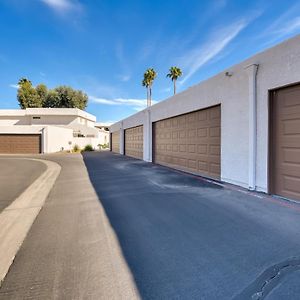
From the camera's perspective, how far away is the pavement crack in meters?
2.46

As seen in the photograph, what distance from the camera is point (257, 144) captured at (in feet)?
23.0

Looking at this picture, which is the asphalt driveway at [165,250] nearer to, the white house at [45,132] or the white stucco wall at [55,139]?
the white stucco wall at [55,139]

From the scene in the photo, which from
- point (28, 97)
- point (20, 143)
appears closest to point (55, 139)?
point (20, 143)

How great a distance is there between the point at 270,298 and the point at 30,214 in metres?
4.76

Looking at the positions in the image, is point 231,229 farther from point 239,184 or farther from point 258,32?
point 258,32

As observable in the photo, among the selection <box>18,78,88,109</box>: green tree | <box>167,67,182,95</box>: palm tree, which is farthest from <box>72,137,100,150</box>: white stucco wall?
<box>167,67,182,95</box>: palm tree

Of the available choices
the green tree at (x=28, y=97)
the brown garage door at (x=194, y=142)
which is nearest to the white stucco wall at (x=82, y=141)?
the green tree at (x=28, y=97)

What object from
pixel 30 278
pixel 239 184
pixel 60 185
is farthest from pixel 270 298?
pixel 60 185

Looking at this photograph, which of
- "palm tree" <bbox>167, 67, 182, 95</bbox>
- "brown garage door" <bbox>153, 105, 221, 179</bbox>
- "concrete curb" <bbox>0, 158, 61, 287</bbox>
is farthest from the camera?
"palm tree" <bbox>167, 67, 182, 95</bbox>

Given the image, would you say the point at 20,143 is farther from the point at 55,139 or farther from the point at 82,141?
the point at 82,141

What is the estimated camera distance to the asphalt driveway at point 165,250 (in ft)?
8.52

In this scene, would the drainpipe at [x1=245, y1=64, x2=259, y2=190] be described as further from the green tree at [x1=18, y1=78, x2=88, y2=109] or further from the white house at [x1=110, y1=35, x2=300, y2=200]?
the green tree at [x1=18, y1=78, x2=88, y2=109]

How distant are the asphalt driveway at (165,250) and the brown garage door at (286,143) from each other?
0.62 metres

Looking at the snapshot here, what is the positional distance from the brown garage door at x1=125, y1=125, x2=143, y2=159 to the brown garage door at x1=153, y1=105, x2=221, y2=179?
498cm
